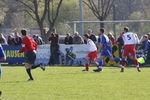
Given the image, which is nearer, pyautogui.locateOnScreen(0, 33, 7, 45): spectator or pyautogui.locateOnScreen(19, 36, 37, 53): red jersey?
pyautogui.locateOnScreen(19, 36, 37, 53): red jersey

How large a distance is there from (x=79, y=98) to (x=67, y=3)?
6489 cm

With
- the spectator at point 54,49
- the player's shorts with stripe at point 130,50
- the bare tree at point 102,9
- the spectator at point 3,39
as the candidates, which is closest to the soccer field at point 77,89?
the player's shorts with stripe at point 130,50

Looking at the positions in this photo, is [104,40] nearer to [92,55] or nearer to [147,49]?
[92,55]

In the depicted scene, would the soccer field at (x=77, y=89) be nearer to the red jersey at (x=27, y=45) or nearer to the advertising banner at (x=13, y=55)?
the red jersey at (x=27, y=45)

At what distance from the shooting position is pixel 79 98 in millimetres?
15367

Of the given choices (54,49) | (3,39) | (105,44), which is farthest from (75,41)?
(105,44)

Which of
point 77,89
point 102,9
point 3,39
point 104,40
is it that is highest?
point 102,9

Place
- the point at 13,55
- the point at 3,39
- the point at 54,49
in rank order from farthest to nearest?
the point at 13,55, the point at 3,39, the point at 54,49

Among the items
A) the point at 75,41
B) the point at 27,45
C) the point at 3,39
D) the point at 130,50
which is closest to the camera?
the point at 27,45

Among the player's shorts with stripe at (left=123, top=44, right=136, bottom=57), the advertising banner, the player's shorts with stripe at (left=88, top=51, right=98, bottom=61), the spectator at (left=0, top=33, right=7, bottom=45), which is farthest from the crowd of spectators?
the player's shorts with stripe at (left=123, top=44, right=136, bottom=57)

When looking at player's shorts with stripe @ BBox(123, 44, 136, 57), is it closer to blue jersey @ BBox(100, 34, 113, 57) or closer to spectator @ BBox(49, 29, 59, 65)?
blue jersey @ BBox(100, 34, 113, 57)

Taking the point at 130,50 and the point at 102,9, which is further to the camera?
the point at 102,9

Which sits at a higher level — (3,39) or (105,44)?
(105,44)

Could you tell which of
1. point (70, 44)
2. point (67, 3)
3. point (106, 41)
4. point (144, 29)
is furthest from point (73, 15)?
point (106, 41)
